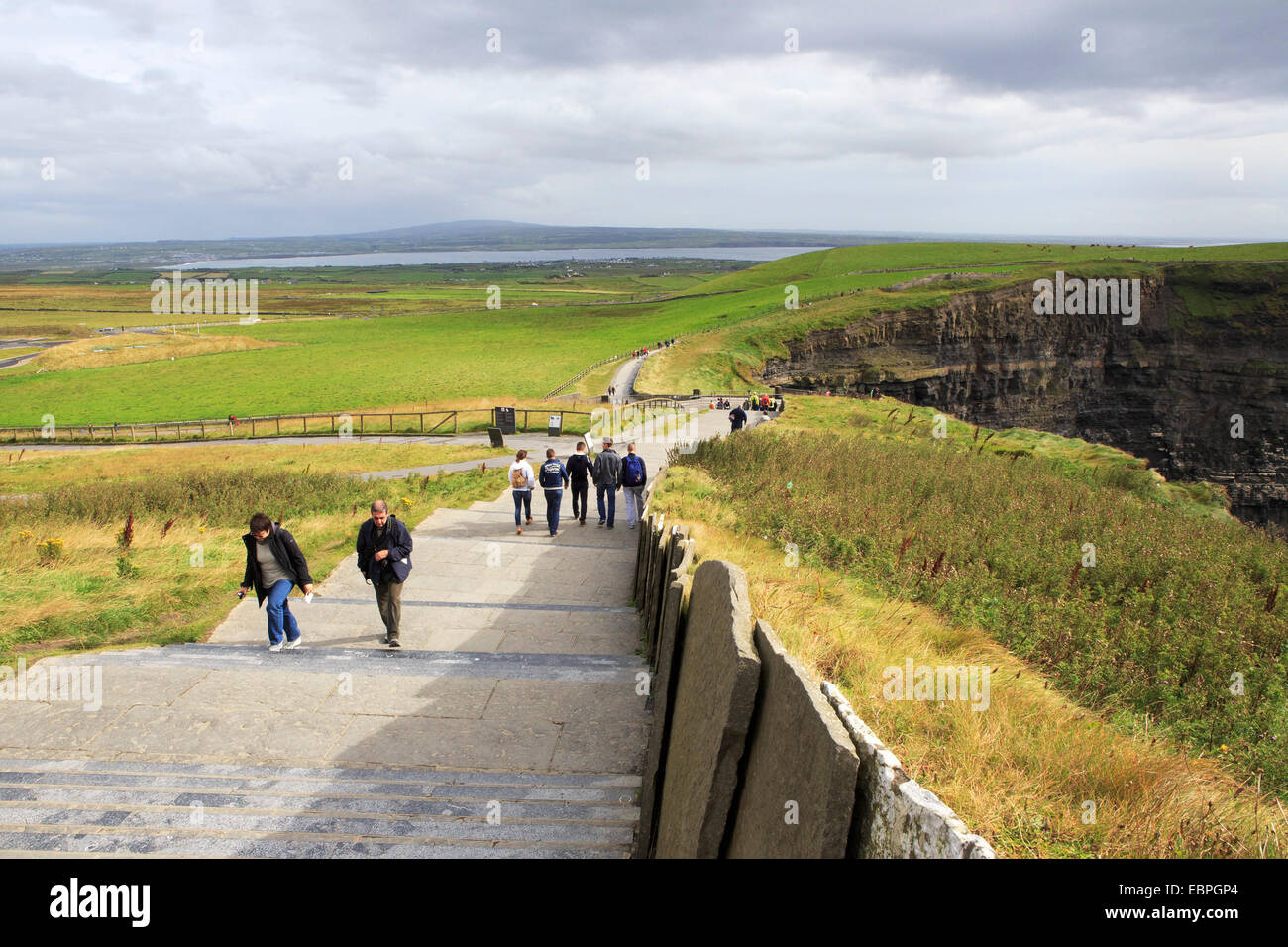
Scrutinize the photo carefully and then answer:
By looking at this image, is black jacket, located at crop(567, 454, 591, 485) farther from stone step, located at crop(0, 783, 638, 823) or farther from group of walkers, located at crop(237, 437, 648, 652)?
stone step, located at crop(0, 783, 638, 823)

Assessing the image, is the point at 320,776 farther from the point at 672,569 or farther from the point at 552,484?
the point at 552,484

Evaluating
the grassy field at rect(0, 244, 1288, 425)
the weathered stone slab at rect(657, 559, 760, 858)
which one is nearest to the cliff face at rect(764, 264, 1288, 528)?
the grassy field at rect(0, 244, 1288, 425)

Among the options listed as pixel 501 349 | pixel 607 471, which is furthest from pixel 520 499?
pixel 501 349

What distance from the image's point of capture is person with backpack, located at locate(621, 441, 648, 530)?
14.2 metres

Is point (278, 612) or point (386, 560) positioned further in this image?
point (386, 560)

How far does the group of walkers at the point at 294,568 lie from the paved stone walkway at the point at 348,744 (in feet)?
1.04

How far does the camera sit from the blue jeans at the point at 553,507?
14664 mm

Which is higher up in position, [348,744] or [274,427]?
[274,427]

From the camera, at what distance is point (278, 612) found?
8.59 metres

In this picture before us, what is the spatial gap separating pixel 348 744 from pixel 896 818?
4.99 meters

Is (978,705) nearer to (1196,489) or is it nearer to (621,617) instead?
(621,617)

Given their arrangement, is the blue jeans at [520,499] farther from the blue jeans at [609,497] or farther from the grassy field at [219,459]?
the grassy field at [219,459]

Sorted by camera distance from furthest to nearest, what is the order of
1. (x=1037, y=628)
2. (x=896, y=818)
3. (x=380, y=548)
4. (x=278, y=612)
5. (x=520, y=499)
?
(x=520, y=499) → (x=380, y=548) → (x=278, y=612) → (x=1037, y=628) → (x=896, y=818)

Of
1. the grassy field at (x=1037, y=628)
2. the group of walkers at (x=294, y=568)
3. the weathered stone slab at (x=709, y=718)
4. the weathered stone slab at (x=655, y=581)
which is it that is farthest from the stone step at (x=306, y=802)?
the group of walkers at (x=294, y=568)
